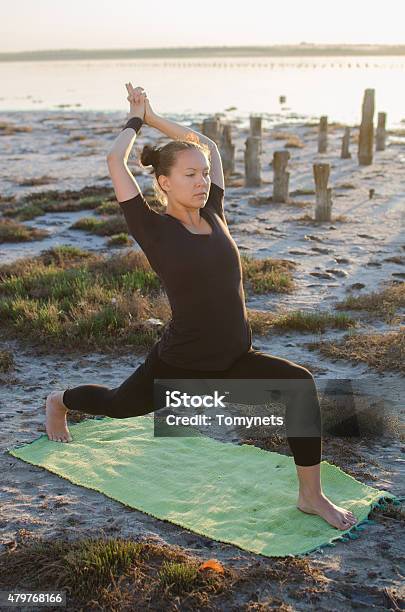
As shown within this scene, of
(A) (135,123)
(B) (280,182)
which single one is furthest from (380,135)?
(A) (135,123)

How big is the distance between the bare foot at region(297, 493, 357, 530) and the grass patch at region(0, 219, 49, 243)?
9.41 meters

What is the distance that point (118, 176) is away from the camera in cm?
457

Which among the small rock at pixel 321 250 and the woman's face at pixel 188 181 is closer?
the woman's face at pixel 188 181

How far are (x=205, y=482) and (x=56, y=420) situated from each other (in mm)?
1234

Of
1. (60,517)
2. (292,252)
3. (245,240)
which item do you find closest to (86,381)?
(60,517)

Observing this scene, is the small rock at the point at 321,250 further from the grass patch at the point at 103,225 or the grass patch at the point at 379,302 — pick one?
the grass patch at the point at 103,225

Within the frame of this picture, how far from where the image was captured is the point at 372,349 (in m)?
7.59

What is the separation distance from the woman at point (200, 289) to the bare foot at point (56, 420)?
4.26 ft

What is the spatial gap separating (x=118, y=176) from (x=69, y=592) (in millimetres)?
2178

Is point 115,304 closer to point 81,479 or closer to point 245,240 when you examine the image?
point 81,479

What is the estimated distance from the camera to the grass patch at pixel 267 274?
9891 mm

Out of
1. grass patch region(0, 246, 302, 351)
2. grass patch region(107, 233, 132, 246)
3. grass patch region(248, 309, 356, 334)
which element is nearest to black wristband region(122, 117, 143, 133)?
grass patch region(0, 246, 302, 351)

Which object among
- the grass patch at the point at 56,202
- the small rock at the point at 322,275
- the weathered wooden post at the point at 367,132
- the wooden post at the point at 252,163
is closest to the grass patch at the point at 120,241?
the grass patch at the point at 56,202

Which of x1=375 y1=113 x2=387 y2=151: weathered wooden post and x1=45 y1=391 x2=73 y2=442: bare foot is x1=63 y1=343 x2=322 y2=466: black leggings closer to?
x1=45 y1=391 x2=73 y2=442: bare foot
